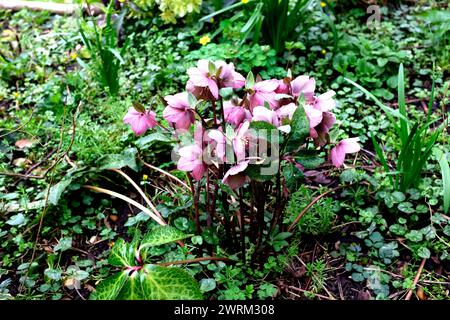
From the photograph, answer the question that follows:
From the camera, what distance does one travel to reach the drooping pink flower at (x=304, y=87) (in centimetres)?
137

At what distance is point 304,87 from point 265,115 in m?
0.20

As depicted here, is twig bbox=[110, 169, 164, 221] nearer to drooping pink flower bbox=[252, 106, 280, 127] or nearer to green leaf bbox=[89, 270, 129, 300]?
green leaf bbox=[89, 270, 129, 300]

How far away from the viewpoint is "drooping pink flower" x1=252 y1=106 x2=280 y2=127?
4.09 feet

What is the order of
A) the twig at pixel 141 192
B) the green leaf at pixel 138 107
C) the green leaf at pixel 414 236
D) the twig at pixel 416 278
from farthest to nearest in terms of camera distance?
the twig at pixel 141 192
the green leaf at pixel 414 236
the twig at pixel 416 278
the green leaf at pixel 138 107

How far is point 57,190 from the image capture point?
1825 millimetres

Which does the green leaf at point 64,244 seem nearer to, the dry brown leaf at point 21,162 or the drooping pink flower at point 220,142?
the dry brown leaf at point 21,162

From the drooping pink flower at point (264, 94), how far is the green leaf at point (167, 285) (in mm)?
514

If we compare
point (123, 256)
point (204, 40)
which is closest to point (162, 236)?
point (123, 256)

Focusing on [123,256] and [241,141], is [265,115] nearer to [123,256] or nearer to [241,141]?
[241,141]

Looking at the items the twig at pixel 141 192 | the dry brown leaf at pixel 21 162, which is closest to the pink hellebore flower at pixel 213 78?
the twig at pixel 141 192

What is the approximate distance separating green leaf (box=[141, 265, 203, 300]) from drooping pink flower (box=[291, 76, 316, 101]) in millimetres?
599

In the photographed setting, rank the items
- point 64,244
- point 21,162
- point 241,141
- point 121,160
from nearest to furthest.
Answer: point 241,141 < point 64,244 < point 121,160 < point 21,162

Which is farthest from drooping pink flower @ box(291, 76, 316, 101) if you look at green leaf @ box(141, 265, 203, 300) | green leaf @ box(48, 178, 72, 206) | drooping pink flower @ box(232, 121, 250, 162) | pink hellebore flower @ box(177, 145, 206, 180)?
green leaf @ box(48, 178, 72, 206)

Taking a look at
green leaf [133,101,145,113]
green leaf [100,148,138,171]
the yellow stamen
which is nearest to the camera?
green leaf [133,101,145,113]
